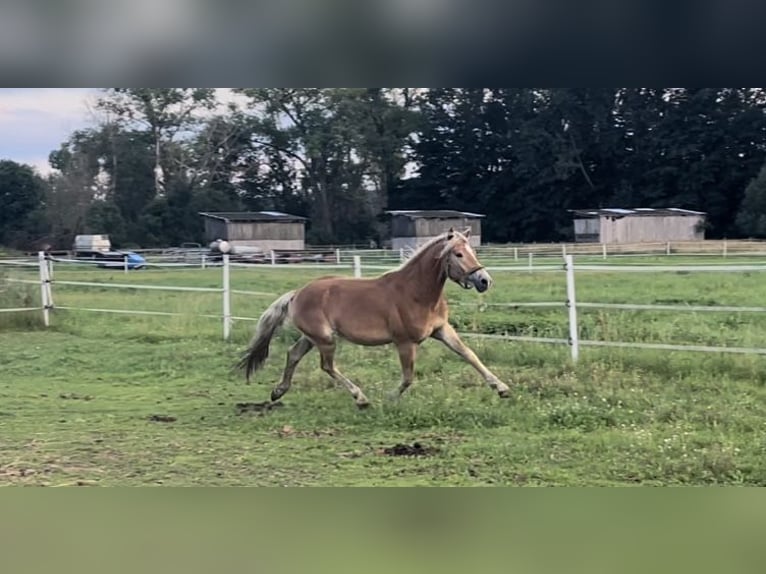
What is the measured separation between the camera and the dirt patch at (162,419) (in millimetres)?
3988

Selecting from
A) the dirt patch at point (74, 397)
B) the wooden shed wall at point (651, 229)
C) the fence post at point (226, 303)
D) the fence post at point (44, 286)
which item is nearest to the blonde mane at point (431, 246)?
the wooden shed wall at point (651, 229)

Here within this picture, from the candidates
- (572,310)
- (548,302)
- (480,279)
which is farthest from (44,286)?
(572,310)

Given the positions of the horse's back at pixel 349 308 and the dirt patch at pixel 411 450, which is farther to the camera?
the horse's back at pixel 349 308

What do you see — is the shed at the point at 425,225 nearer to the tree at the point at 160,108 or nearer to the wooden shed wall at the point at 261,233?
the wooden shed wall at the point at 261,233

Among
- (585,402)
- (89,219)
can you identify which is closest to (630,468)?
(585,402)

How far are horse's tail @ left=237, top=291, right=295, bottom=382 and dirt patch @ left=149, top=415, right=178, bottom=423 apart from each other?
406 millimetres

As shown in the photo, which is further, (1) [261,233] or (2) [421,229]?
(1) [261,233]

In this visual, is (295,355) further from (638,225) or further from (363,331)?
(638,225)

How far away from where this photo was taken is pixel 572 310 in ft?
14.1

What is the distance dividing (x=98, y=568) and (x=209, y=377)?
1.18 metres

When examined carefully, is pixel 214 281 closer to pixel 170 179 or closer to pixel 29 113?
pixel 170 179

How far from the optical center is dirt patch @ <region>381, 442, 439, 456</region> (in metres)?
3.74

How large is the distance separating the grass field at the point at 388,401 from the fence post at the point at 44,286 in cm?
4

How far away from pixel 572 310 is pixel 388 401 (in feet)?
3.58
